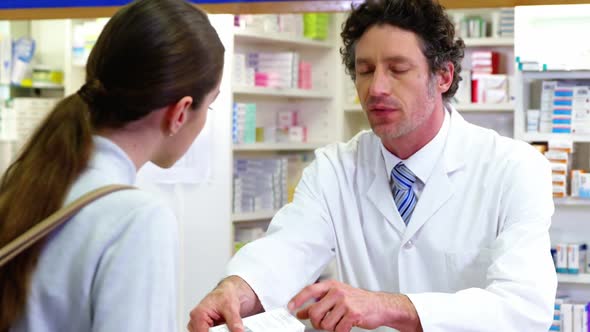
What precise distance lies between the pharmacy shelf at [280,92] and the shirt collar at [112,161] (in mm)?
4148

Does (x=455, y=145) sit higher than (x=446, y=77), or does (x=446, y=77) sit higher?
(x=446, y=77)

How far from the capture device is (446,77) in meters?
2.38

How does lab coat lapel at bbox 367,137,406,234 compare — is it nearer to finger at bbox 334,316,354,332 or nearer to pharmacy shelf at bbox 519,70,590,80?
finger at bbox 334,316,354,332

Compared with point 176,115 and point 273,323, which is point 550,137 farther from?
point 176,115

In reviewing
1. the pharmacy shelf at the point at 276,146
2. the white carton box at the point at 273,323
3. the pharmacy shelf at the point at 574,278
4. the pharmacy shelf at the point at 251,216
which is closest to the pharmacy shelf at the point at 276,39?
the pharmacy shelf at the point at 276,146

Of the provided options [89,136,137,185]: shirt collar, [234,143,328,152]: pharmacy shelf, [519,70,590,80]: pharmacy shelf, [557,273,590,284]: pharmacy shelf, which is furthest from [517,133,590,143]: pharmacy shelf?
[89,136,137,185]: shirt collar

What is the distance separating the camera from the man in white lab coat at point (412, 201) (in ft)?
6.48

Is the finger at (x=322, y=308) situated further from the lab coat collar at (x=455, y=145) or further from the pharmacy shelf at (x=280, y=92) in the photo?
the pharmacy shelf at (x=280, y=92)

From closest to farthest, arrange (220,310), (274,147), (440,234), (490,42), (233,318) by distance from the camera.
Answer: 1. (233,318)
2. (220,310)
3. (440,234)
4. (274,147)
5. (490,42)

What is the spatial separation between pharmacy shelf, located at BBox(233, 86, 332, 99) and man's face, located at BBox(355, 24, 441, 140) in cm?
314

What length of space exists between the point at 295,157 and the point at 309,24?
3.38 ft

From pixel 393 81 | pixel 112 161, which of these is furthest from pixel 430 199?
pixel 112 161

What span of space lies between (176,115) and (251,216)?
421 centimetres

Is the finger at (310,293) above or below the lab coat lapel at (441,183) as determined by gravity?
below
